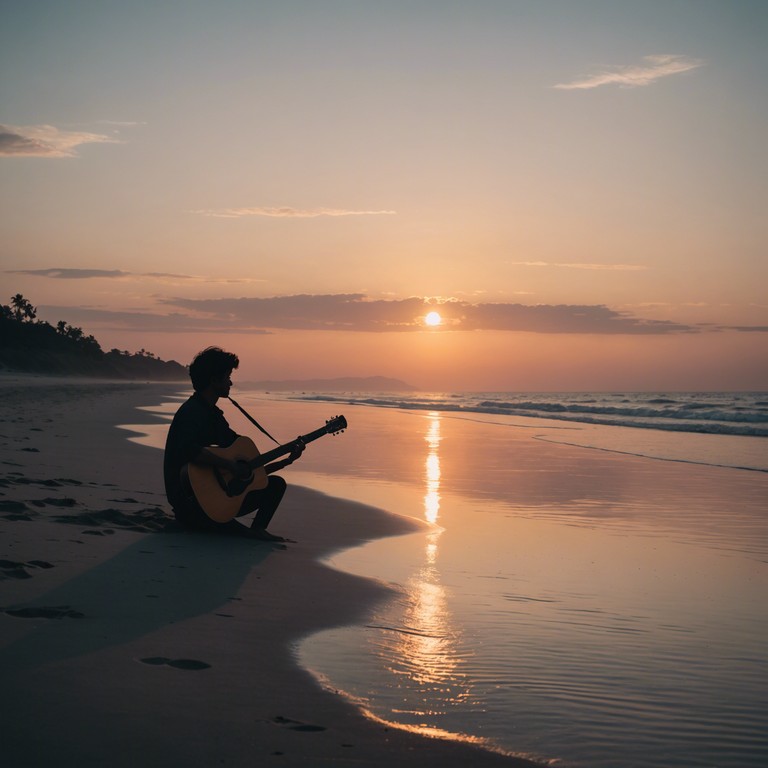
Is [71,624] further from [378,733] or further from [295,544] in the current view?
[295,544]

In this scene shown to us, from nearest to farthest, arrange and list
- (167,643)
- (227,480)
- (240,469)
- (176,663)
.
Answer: (176,663)
(167,643)
(240,469)
(227,480)

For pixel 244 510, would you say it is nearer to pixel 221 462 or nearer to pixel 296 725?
pixel 221 462

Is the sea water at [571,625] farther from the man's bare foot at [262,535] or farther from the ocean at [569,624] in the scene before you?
the man's bare foot at [262,535]

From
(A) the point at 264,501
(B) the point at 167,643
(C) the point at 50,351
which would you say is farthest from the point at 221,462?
(C) the point at 50,351

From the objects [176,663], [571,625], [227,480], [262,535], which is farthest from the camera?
[262,535]

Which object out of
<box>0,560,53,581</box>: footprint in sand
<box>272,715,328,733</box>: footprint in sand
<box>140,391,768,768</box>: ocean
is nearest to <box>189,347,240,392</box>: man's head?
<box>140,391,768,768</box>: ocean

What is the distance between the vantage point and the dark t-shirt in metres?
6.74

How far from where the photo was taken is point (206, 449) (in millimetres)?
6711

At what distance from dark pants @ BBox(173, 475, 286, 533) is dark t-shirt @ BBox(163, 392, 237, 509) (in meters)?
0.09

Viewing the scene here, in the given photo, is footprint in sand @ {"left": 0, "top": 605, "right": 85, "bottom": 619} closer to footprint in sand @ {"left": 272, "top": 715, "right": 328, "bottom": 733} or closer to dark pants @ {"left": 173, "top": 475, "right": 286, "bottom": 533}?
footprint in sand @ {"left": 272, "top": 715, "right": 328, "bottom": 733}

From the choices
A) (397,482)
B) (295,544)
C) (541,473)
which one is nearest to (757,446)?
(541,473)

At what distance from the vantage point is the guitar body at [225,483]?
6.85m

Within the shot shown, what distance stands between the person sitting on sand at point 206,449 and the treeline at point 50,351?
101m

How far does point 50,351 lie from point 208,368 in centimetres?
12338
